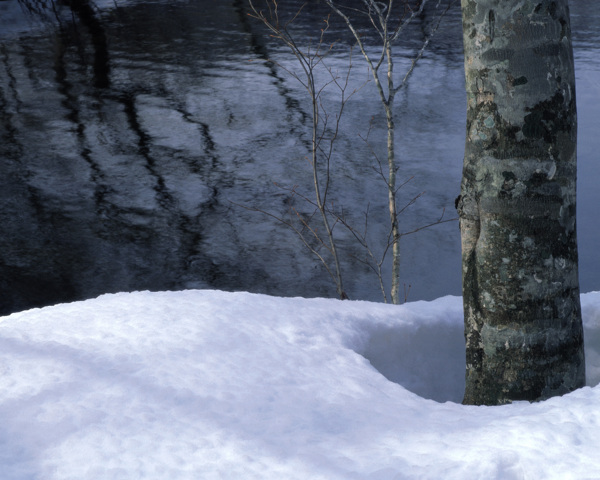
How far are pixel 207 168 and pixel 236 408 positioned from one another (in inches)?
228

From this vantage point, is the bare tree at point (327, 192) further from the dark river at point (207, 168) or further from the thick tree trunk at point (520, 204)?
the thick tree trunk at point (520, 204)

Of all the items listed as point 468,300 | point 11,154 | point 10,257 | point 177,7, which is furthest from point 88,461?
point 177,7

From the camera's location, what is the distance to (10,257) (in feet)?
18.4

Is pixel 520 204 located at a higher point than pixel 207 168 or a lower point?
higher

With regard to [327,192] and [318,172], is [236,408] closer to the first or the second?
[327,192]

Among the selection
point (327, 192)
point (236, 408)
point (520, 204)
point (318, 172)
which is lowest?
point (327, 192)

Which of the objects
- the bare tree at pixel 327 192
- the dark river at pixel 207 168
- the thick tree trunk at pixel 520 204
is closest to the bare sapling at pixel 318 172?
the bare tree at pixel 327 192

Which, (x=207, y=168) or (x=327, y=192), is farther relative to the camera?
(x=207, y=168)

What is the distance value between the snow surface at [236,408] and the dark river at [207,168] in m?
3.20

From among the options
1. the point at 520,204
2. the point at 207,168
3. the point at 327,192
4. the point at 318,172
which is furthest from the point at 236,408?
the point at 207,168

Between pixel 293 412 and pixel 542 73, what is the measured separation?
3.67 ft

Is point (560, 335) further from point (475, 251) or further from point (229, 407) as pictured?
point (229, 407)

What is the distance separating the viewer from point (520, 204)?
186 centimetres

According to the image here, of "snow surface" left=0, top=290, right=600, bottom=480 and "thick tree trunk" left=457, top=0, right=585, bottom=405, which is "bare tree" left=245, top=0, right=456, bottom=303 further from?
"snow surface" left=0, top=290, right=600, bottom=480
